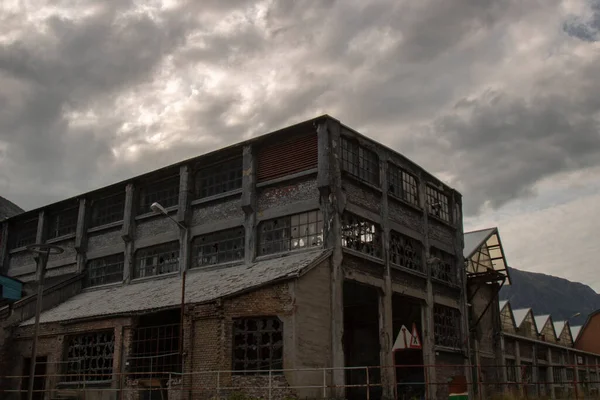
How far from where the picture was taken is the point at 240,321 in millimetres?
20016

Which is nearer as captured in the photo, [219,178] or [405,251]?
[405,251]

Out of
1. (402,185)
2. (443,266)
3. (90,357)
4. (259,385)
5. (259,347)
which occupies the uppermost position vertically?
(402,185)

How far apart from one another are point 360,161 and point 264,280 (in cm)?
703

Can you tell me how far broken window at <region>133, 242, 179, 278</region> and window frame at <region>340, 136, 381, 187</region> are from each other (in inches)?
348

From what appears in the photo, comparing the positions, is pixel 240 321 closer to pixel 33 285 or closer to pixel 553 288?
pixel 33 285

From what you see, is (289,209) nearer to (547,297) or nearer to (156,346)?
(156,346)

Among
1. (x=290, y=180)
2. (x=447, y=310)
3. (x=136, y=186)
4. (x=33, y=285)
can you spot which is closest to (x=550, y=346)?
(x=447, y=310)

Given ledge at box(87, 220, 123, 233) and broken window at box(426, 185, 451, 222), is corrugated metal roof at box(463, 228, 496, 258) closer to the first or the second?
broken window at box(426, 185, 451, 222)

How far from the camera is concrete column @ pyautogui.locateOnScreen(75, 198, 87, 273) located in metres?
32.2

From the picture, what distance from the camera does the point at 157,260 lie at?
28844mm

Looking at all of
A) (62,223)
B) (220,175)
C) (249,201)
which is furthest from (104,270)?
(249,201)

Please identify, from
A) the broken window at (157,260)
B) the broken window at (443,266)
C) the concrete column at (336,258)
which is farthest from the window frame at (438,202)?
the broken window at (157,260)

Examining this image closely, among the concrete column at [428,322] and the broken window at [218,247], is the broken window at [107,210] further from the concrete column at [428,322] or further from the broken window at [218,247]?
the concrete column at [428,322]

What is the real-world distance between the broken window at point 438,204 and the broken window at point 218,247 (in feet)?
30.3
